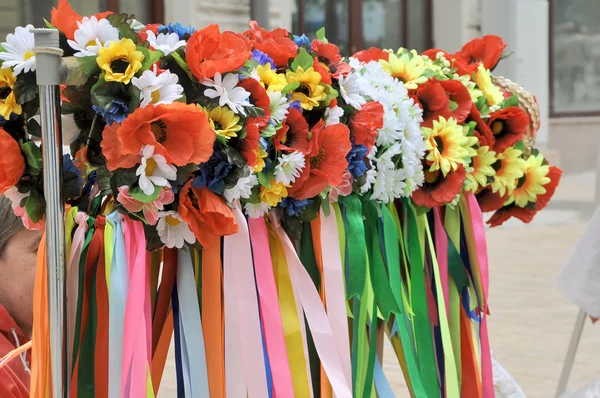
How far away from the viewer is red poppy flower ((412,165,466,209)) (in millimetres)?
1938

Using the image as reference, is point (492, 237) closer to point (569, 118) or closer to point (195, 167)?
point (569, 118)

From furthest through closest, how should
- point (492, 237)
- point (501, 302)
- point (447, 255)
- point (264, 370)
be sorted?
point (492, 237) < point (501, 302) < point (447, 255) < point (264, 370)

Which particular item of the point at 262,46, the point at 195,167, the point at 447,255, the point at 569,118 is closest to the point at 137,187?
the point at 195,167

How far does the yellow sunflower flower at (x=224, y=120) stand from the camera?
1440mm

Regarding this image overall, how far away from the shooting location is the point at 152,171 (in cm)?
140

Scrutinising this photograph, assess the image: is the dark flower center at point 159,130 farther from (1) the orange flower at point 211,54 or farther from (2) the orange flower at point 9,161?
(2) the orange flower at point 9,161

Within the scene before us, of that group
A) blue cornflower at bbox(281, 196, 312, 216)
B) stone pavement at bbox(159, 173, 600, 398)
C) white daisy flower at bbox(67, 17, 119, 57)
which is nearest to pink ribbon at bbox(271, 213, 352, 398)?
blue cornflower at bbox(281, 196, 312, 216)

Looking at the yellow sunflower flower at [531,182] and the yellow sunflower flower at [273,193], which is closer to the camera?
the yellow sunflower flower at [273,193]

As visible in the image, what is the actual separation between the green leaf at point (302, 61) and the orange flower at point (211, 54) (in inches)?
7.0

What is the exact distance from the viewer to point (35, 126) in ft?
4.68

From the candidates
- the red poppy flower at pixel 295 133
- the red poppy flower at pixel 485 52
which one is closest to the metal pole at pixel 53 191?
the red poppy flower at pixel 295 133

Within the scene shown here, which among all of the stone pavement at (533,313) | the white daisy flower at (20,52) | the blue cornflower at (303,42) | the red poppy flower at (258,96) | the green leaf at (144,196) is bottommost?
the stone pavement at (533,313)

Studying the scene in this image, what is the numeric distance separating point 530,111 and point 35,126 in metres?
1.43

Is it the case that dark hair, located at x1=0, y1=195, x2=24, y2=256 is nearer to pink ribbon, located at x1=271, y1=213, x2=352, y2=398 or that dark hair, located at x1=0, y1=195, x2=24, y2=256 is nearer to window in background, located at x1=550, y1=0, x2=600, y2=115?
pink ribbon, located at x1=271, y1=213, x2=352, y2=398
